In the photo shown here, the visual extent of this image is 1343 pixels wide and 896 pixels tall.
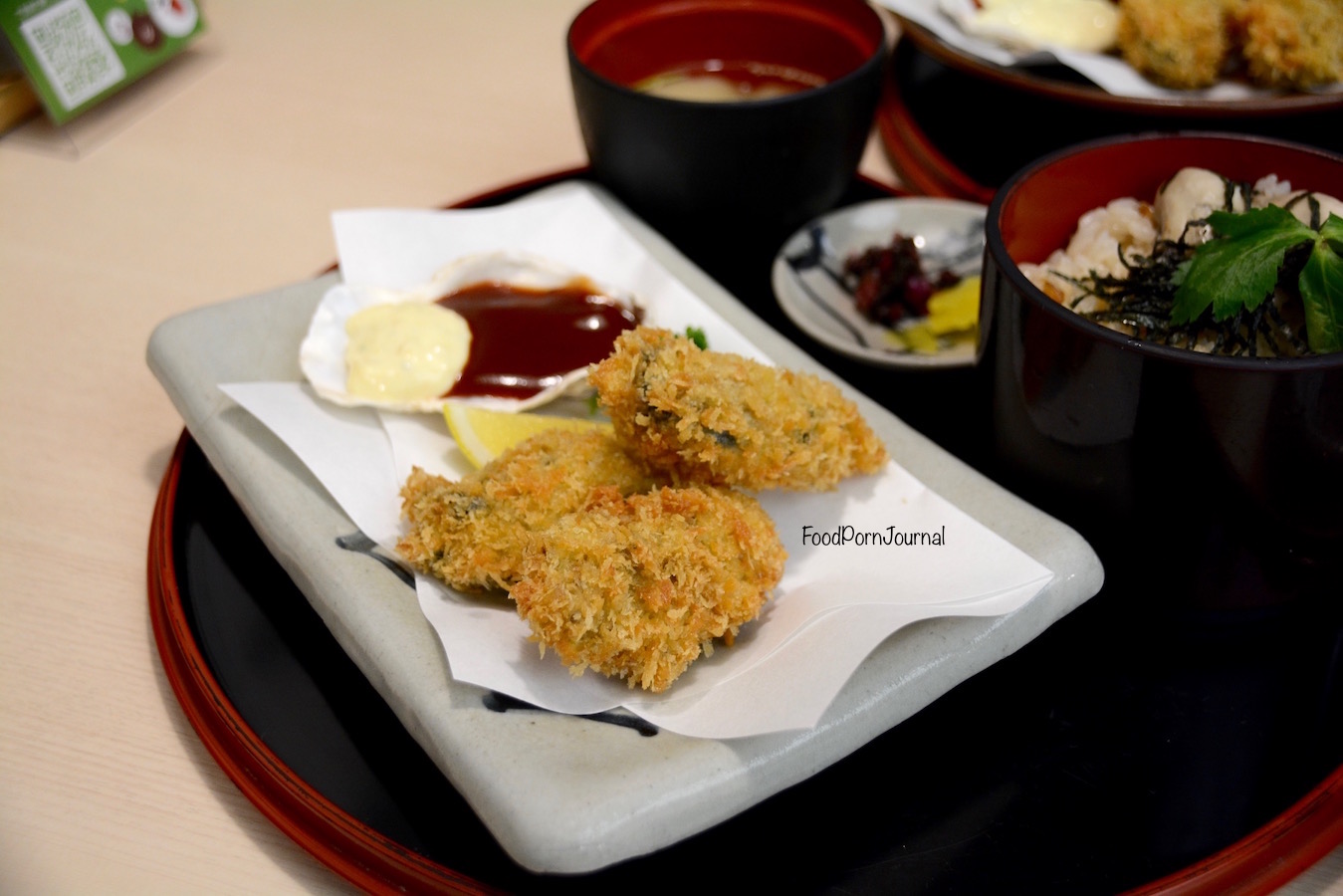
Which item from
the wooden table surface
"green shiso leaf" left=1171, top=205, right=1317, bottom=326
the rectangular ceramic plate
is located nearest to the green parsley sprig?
"green shiso leaf" left=1171, top=205, right=1317, bottom=326

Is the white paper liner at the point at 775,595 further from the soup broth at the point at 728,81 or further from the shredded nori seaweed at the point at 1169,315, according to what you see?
the soup broth at the point at 728,81

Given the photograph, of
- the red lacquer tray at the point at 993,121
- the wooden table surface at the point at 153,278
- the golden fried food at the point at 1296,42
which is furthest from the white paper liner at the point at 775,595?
the golden fried food at the point at 1296,42

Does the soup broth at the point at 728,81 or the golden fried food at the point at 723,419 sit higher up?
the soup broth at the point at 728,81

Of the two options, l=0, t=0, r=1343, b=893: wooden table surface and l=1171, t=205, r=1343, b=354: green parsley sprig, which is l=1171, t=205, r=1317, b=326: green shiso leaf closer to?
l=1171, t=205, r=1343, b=354: green parsley sprig

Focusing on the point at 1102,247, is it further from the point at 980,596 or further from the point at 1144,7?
the point at 1144,7

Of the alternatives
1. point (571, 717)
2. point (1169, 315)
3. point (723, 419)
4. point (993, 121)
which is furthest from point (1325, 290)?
point (993, 121)

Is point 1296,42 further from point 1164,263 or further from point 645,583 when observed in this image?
point 645,583
